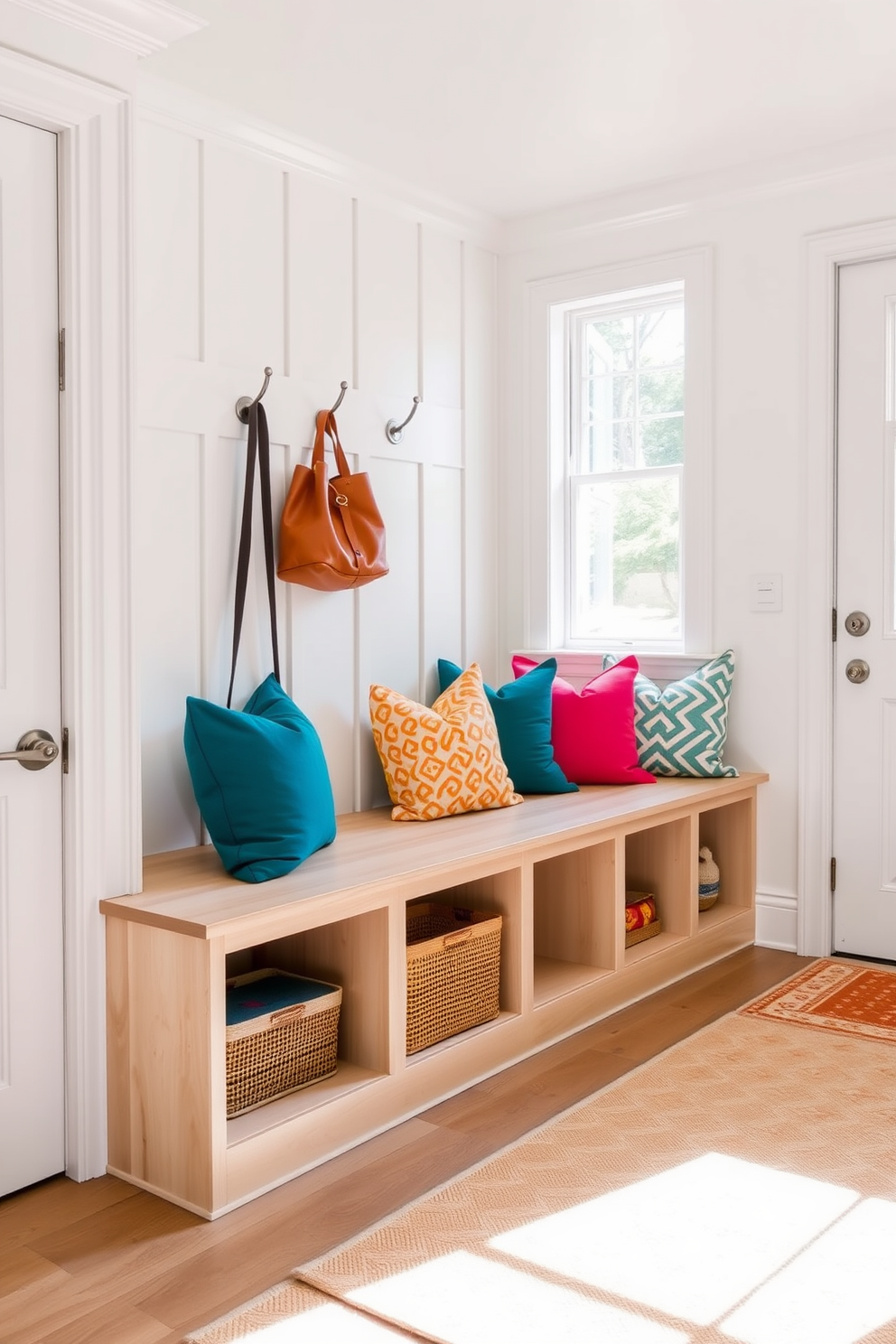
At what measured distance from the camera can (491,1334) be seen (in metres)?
1.67

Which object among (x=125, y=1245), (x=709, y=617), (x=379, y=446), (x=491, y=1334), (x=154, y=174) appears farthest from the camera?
(x=709, y=617)

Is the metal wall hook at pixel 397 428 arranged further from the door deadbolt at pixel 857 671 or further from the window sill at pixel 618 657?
the door deadbolt at pixel 857 671

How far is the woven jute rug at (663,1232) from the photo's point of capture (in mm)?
1700

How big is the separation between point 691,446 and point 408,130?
1.27 m

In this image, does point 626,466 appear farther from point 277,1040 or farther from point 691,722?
point 277,1040

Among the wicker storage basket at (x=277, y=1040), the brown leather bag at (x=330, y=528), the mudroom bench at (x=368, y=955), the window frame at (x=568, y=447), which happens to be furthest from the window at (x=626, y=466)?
the wicker storage basket at (x=277, y=1040)

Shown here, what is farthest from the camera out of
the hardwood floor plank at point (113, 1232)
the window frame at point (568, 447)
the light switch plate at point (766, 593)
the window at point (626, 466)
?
the window at point (626, 466)

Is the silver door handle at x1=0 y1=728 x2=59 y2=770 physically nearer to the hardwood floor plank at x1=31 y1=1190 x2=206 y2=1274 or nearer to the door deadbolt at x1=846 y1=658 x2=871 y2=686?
the hardwood floor plank at x1=31 y1=1190 x2=206 y2=1274

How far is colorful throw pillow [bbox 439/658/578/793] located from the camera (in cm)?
340

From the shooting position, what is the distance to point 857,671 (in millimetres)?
3395

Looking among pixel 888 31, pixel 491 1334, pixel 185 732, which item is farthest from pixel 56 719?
pixel 888 31

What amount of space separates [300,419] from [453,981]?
154cm

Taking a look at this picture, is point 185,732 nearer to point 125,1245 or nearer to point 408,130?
point 125,1245

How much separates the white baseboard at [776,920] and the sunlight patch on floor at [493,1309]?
6.52 ft
